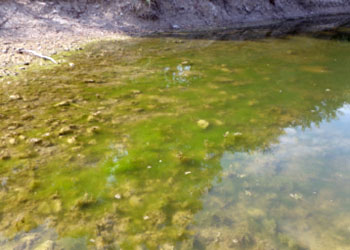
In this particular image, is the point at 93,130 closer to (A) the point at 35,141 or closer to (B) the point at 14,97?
(A) the point at 35,141

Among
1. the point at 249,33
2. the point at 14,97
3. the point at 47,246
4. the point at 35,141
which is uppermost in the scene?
the point at 249,33

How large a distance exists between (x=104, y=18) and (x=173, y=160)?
9829 mm

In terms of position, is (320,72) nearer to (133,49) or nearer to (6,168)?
(133,49)

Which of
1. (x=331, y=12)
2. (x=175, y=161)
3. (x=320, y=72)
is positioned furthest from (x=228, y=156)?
(x=331, y=12)

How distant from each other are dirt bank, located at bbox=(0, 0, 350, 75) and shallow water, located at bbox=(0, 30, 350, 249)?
2760 mm

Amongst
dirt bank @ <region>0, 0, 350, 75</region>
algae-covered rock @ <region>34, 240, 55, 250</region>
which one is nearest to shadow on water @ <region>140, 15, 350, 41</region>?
dirt bank @ <region>0, 0, 350, 75</region>

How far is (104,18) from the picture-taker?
1140 cm

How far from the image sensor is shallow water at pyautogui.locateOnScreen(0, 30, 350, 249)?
2297 mm

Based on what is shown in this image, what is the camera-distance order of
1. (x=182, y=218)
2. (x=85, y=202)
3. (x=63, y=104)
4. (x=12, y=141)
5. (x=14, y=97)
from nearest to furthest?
(x=182, y=218) < (x=85, y=202) < (x=12, y=141) < (x=63, y=104) < (x=14, y=97)

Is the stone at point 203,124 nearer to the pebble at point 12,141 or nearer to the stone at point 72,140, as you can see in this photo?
the stone at point 72,140

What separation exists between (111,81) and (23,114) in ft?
6.26

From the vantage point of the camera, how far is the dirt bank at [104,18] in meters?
8.28

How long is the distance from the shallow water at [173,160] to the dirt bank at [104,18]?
9.06 feet

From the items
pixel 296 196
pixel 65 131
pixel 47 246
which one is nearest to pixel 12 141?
pixel 65 131
